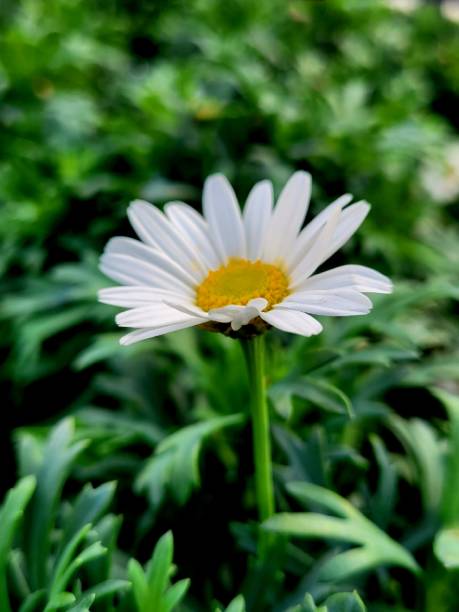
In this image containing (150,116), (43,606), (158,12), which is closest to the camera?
(43,606)

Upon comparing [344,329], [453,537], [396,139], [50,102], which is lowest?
[453,537]

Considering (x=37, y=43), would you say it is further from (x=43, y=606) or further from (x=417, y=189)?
(x=43, y=606)

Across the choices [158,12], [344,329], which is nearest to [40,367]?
[344,329]

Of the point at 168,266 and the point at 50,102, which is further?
the point at 50,102

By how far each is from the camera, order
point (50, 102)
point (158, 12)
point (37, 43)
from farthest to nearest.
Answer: point (158, 12), point (37, 43), point (50, 102)

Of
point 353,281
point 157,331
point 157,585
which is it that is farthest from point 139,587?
point 353,281

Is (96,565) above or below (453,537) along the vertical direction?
above

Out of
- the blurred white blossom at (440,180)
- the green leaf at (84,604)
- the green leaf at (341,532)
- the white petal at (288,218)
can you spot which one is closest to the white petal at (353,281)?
the white petal at (288,218)
